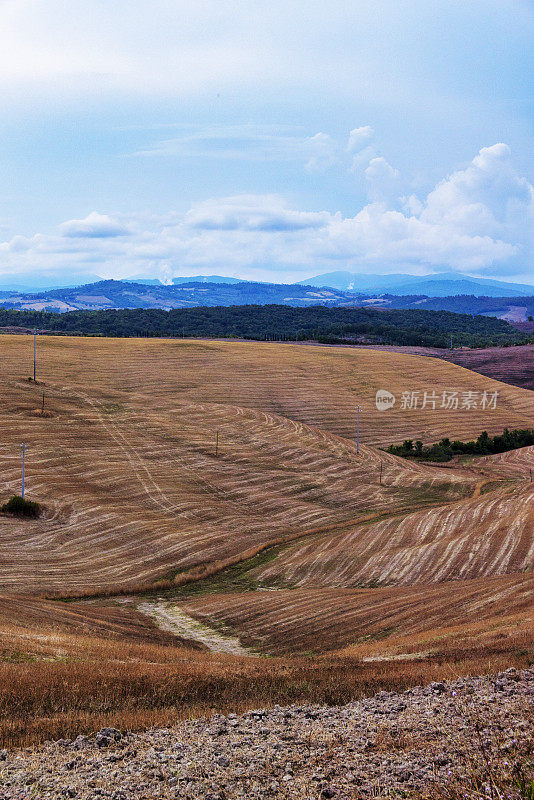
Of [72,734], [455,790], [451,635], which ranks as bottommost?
[451,635]

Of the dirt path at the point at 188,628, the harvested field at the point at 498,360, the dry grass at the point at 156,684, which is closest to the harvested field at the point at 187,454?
the dirt path at the point at 188,628

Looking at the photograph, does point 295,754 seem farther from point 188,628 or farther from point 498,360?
point 498,360

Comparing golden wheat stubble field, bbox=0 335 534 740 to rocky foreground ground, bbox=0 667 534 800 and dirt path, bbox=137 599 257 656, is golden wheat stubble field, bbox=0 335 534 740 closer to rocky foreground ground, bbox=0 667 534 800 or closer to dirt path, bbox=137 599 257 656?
dirt path, bbox=137 599 257 656

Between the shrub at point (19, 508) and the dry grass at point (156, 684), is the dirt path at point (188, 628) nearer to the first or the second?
the dry grass at point (156, 684)

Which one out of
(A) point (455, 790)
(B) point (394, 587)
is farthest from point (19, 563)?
(A) point (455, 790)

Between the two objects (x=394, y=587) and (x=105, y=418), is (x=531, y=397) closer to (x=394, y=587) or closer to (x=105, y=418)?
(x=105, y=418)

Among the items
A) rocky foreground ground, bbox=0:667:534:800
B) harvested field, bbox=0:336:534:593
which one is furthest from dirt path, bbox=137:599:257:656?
rocky foreground ground, bbox=0:667:534:800
